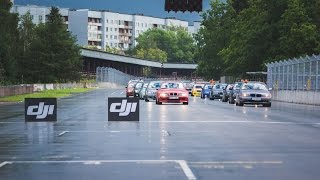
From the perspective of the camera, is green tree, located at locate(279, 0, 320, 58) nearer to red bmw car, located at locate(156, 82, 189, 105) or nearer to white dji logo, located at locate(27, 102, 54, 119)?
red bmw car, located at locate(156, 82, 189, 105)

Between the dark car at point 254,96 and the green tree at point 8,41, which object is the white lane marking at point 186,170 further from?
the green tree at point 8,41

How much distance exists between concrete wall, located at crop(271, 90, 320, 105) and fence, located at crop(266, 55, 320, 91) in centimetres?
38

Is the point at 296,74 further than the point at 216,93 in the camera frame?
No

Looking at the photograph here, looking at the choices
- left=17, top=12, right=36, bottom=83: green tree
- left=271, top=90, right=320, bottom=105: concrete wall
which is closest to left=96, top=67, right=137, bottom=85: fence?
left=17, top=12, right=36, bottom=83: green tree

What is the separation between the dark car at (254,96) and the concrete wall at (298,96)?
3.95 m

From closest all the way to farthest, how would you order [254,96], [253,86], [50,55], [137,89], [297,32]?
[254,96], [253,86], [137,89], [297,32], [50,55]

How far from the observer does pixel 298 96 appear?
53344 millimetres

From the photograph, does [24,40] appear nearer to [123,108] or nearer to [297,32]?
[297,32]

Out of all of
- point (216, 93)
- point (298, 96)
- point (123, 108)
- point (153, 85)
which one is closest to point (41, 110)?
point (123, 108)

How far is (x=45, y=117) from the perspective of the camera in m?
27.1

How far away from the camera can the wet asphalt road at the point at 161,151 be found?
11.7 m

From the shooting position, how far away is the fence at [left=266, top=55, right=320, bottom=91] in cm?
4954

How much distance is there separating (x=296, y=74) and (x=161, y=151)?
134ft

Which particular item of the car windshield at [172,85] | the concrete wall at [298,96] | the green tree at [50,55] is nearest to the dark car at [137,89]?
the concrete wall at [298,96]
